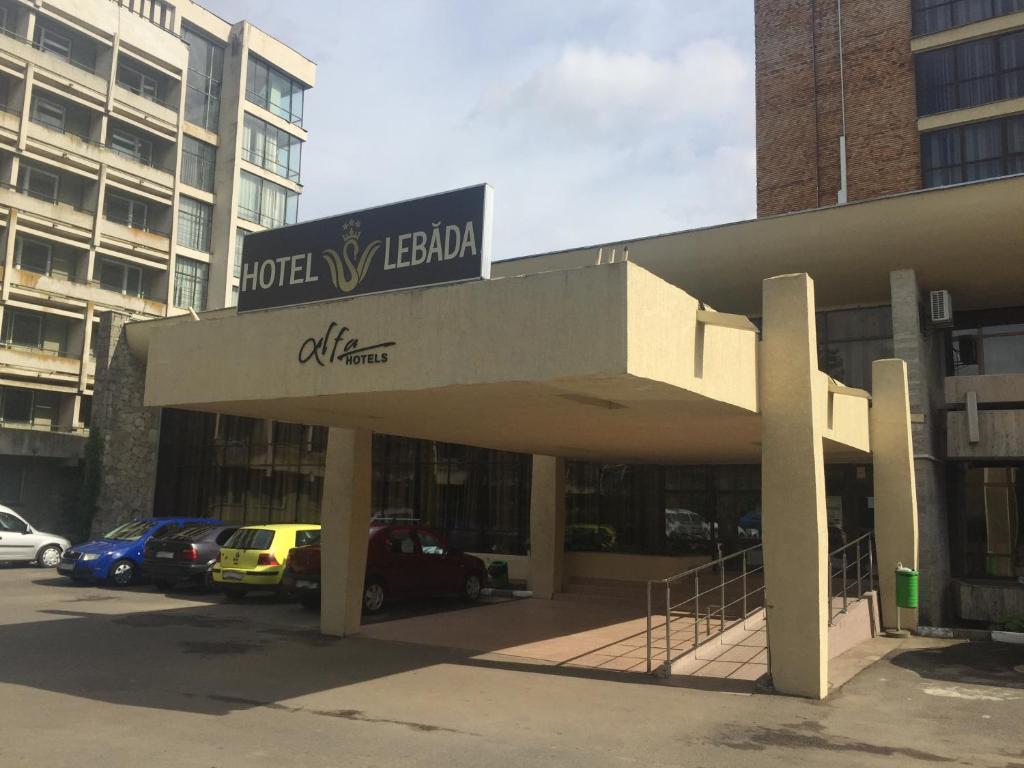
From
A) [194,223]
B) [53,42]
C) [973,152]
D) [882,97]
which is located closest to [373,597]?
[973,152]

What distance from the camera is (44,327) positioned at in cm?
3494

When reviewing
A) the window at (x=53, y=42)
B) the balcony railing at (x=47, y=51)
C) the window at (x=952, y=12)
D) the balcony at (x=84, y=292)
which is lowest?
the balcony at (x=84, y=292)

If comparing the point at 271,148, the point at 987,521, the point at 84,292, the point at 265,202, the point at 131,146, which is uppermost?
the point at 271,148

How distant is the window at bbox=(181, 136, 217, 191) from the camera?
42000mm

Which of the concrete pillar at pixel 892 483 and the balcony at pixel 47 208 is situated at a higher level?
the balcony at pixel 47 208

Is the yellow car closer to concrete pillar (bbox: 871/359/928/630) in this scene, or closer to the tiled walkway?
the tiled walkway

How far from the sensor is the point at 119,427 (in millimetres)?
28391

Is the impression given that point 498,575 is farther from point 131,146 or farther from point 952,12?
point 131,146

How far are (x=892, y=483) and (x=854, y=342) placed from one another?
4937mm

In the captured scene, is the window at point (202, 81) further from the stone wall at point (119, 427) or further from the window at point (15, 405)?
the stone wall at point (119, 427)

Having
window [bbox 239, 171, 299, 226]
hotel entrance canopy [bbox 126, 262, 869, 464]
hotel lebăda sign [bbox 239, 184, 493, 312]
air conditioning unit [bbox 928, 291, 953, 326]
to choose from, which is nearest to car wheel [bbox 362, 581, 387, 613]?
hotel entrance canopy [bbox 126, 262, 869, 464]

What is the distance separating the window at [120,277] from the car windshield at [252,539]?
24767 mm

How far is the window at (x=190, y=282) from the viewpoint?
41438 millimetres

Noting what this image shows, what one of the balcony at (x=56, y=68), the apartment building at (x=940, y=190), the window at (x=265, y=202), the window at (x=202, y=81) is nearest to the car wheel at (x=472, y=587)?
the apartment building at (x=940, y=190)
